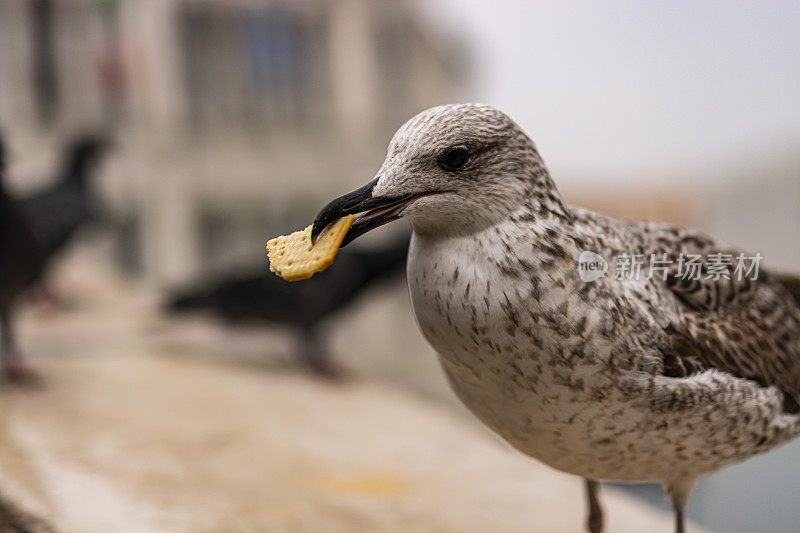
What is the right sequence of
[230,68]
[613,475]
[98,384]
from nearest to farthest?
[613,475] → [98,384] → [230,68]

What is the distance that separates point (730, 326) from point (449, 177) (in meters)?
0.54

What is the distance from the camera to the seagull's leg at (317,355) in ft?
11.5

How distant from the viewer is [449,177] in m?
0.99

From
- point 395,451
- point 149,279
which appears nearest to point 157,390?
point 395,451

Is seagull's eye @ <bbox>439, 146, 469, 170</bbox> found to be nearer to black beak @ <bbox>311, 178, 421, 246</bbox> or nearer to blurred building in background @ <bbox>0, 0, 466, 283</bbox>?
black beak @ <bbox>311, 178, 421, 246</bbox>

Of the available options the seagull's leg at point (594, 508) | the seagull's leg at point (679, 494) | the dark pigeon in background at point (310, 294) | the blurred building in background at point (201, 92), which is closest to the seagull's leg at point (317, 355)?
the dark pigeon in background at point (310, 294)

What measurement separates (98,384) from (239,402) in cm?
53

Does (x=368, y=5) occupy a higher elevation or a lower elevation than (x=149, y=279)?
higher

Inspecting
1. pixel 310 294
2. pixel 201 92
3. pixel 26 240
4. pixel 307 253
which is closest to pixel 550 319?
pixel 307 253

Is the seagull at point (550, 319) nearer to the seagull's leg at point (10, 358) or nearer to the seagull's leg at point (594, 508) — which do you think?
the seagull's leg at point (594, 508)

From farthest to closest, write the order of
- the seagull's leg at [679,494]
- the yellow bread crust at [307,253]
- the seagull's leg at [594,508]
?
1. the seagull's leg at [594,508]
2. the seagull's leg at [679,494]
3. the yellow bread crust at [307,253]

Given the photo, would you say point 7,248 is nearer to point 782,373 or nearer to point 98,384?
point 98,384

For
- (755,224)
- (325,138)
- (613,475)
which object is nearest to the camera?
(613,475)

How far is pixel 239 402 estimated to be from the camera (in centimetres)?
290
